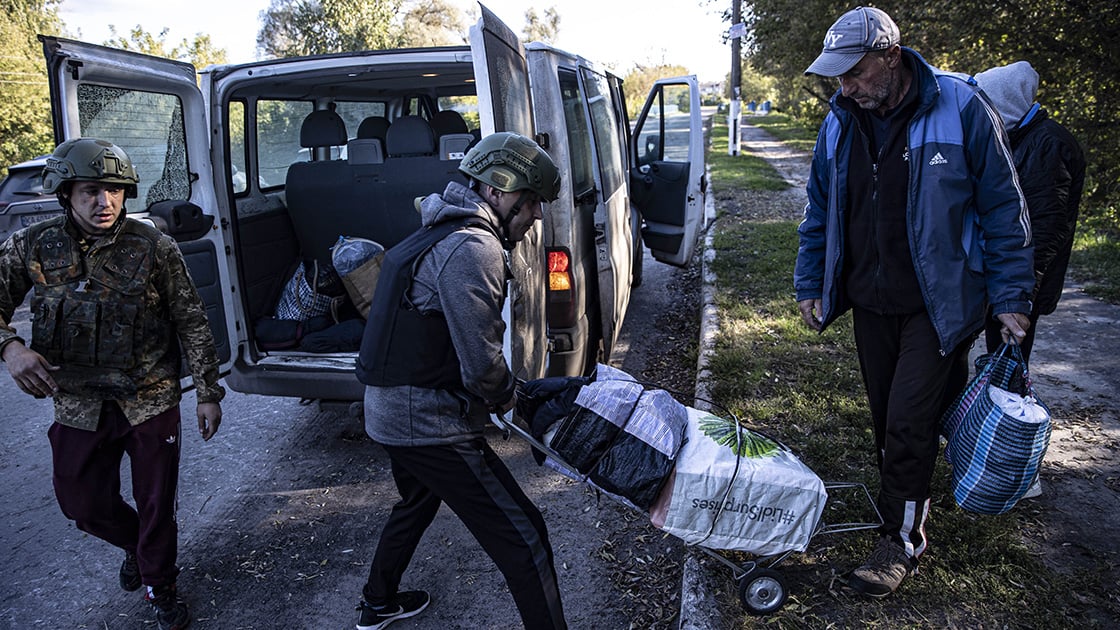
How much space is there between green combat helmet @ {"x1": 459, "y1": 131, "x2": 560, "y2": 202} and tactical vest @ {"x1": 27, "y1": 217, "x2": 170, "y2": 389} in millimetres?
1458

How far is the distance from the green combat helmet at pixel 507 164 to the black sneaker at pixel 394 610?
5.77 ft

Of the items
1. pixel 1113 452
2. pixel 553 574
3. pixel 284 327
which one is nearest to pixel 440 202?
pixel 553 574

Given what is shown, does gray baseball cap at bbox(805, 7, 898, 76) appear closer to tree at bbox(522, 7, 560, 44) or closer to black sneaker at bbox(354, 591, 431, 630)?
black sneaker at bbox(354, 591, 431, 630)

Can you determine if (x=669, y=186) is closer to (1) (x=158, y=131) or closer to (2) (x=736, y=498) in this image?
(1) (x=158, y=131)

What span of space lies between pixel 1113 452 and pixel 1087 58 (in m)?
5.02

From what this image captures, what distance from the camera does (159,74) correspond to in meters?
3.75

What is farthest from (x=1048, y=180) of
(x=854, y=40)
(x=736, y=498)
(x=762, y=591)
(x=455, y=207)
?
(x=455, y=207)

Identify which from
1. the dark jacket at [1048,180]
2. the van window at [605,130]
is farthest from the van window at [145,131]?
the dark jacket at [1048,180]

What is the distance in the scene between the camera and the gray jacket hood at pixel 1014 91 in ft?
11.1

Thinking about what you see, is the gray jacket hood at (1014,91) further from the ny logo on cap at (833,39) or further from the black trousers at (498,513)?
the black trousers at (498,513)

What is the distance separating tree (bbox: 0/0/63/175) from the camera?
42.6ft

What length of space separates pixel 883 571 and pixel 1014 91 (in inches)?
88.6

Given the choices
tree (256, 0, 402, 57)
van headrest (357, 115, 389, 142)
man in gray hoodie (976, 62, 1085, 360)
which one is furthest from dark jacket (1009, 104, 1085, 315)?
tree (256, 0, 402, 57)

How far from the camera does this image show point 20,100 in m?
13.2
